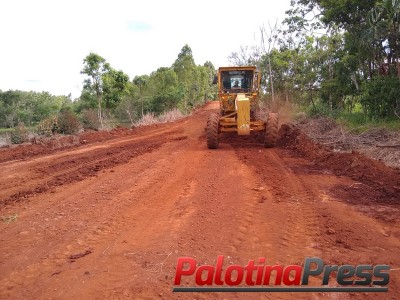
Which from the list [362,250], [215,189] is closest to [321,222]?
[362,250]

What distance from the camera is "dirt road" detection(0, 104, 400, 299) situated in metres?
3.56

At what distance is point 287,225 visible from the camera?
4.60m

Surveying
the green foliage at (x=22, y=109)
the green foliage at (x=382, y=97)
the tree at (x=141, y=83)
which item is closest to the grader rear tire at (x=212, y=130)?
the green foliage at (x=382, y=97)

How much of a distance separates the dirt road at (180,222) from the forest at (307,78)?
18.3 feet

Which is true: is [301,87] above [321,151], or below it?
above

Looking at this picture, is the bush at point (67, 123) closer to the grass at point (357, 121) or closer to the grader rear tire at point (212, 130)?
the grader rear tire at point (212, 130)

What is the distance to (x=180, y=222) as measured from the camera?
191 inches

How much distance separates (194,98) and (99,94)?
781 inches

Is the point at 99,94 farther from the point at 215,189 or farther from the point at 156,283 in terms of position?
the point at 156,283

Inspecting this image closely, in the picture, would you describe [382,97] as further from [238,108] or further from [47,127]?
[47,127]

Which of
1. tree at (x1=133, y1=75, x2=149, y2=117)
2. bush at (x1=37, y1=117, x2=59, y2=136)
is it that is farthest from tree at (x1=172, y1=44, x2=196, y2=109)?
bush at (x1=37, y1=117, x2=59, y2=136)

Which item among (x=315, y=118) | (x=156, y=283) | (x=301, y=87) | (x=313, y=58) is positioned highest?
(x=313, y=58)

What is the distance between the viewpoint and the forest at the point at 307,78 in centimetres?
1205

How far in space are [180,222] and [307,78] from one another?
17871 millimetres
